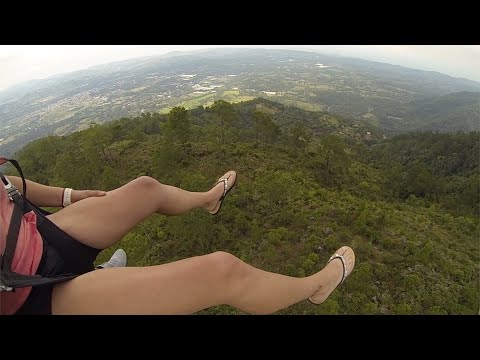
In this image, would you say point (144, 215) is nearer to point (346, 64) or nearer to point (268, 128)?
point (268, 128)

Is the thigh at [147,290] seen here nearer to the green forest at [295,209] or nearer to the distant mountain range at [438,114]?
the green forest at [295,209]

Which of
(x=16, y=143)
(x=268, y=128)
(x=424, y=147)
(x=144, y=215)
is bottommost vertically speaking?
(x=424, y=147)

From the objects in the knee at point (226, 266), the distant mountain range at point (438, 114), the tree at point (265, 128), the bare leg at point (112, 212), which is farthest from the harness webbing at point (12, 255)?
the distant mountain range at point (438, 114)

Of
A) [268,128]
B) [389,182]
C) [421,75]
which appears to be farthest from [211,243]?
[421,75]

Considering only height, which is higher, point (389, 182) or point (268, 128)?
point (268, 128)

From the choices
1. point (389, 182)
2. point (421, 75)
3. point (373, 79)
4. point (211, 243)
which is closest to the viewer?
point (211, 243)

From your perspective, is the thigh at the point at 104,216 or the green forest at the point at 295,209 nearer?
the thigh at the point at 104,216

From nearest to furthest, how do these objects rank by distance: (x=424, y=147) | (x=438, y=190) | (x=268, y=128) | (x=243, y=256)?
(x=243, y=256) → (x=438, y=190) → (x=268, y=128) → (x=424, y=147)

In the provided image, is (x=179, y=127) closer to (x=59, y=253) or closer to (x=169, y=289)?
(x=59, y=253)
